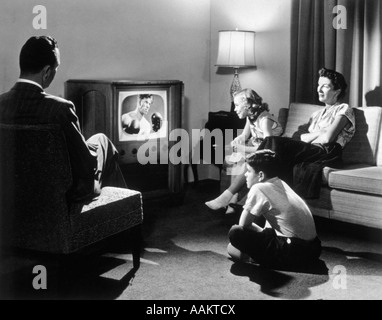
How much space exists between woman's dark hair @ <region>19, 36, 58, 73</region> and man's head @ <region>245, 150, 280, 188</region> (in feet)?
3.49

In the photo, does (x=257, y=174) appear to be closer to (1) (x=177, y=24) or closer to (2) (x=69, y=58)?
(2) (x=69, y=58)

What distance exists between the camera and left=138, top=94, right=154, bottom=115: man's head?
380cm

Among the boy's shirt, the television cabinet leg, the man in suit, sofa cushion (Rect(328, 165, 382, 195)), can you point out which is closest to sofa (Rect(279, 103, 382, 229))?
sofa cushion (Rect(328, 165, 382, 195))

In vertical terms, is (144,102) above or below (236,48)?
below

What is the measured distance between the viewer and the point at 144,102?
381 cm

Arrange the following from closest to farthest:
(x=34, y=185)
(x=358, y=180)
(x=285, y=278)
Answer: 1. (x=34, y=185)
2. (x=285, y=278)
3. (x=358, y=180)

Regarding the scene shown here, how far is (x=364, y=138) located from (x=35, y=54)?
2164mm

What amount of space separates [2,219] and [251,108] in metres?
1.82

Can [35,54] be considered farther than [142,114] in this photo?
No

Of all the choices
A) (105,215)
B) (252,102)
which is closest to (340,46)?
(252,102)

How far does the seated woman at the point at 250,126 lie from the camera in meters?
3.53

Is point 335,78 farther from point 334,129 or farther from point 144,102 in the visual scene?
point 144,102

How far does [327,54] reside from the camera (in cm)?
416
